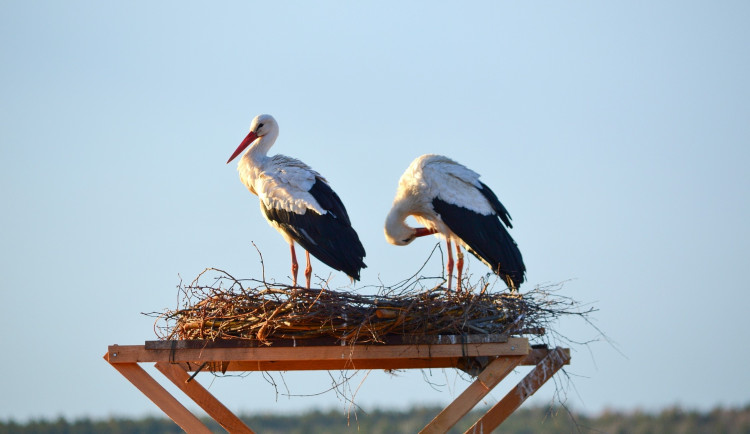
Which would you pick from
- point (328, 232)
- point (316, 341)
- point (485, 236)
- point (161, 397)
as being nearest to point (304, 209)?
point (328, 232)

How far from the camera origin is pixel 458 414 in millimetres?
5793

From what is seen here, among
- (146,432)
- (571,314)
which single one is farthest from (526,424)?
(571,314)

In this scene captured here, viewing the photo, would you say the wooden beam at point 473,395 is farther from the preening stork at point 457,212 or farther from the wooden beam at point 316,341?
the preening stork at point 457,212

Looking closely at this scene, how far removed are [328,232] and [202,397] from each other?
1.86 m

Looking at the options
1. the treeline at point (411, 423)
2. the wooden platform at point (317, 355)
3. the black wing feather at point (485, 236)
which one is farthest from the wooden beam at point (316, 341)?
the treeline at point (411, 423)

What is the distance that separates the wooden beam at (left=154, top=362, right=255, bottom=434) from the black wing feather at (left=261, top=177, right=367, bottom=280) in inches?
60.2

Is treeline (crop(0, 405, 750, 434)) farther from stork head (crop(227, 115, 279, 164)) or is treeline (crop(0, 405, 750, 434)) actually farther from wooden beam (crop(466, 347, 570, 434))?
wooden beam (crop(466, 347, 570, 434))

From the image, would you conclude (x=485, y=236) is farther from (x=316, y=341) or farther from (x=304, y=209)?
(x=316, y=341)

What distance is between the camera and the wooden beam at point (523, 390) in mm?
6117

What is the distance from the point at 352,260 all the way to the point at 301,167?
42.9 inches

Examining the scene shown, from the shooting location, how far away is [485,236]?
845 centimetres

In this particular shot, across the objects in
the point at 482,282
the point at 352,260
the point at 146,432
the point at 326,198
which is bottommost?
the point at 482,282

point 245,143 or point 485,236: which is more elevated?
point 245,143

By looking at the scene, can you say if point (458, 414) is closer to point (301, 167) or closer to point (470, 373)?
point (470, 373)
